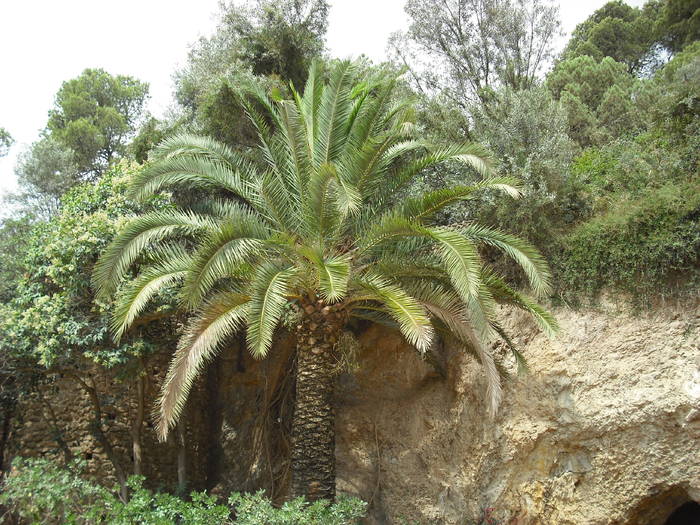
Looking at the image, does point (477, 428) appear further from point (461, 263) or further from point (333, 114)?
point (333, 114)

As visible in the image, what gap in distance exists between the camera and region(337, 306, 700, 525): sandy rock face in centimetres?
705

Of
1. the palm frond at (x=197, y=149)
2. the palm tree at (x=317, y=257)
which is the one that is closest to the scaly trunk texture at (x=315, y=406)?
the palm tree at (x=317, y=257)

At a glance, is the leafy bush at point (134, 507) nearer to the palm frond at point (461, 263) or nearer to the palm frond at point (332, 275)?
the palm frond at point (332, 275)

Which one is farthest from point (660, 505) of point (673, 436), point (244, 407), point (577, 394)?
point (244, 407)

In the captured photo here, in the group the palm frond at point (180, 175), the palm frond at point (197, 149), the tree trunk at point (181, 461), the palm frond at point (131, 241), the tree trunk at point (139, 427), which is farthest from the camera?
Answer: the tree trunk at point (181, 461)

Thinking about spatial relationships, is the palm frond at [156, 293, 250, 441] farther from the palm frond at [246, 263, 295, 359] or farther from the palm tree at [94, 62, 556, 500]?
the palm frond at [246, 263, 295, 359]

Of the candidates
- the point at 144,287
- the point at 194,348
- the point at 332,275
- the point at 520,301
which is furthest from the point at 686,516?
the point at 144,287

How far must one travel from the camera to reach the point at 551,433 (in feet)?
25.8

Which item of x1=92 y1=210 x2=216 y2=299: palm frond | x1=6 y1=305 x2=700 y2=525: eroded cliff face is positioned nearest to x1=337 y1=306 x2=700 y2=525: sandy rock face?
x1=6 y1=305 x2=700 y2=525: eroded cliff face

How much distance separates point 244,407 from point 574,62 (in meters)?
13.9

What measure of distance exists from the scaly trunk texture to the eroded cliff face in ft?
6.76

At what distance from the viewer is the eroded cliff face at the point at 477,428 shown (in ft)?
23.4

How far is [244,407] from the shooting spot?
462 inches

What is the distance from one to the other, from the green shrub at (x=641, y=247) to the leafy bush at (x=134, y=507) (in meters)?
4.55
